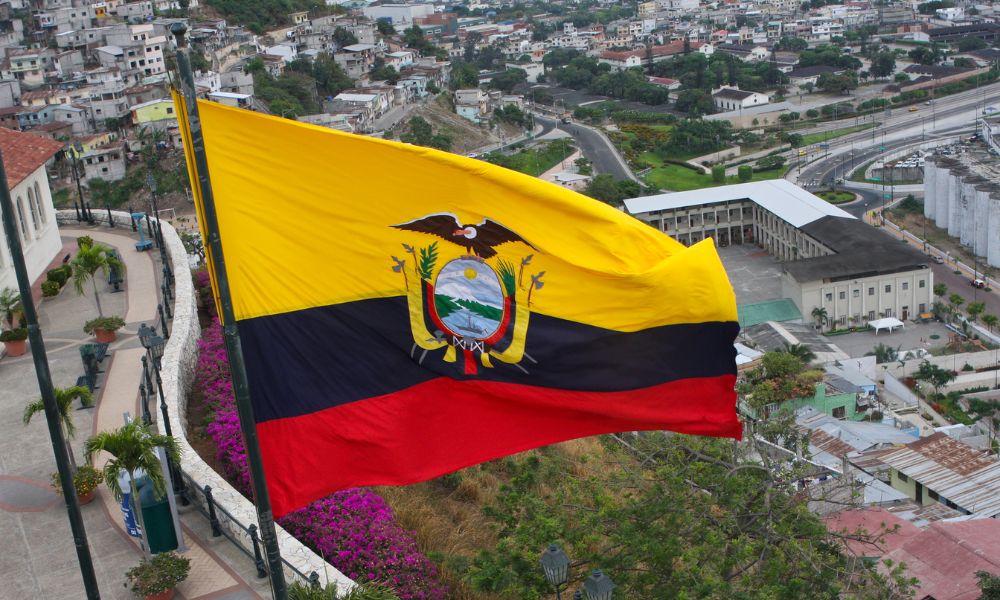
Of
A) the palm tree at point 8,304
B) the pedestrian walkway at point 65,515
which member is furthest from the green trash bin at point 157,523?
the palm tree at point 8,304

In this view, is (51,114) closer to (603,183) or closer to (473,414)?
(603,183)

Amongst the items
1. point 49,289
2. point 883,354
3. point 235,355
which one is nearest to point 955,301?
point 883,354

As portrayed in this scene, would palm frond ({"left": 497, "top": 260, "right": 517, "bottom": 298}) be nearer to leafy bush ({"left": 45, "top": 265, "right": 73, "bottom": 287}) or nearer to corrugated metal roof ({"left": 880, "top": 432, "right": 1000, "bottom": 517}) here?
leafy bush ({"left": 45, "top": 265, "right": 73, "bottom": 287})

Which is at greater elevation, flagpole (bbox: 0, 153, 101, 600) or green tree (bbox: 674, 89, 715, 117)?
flagpole (bbox: 0, 153, 101, 600)

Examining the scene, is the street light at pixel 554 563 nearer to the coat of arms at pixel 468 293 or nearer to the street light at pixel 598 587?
the street light at pixel 598 587

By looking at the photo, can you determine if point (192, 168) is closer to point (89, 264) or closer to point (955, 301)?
point (89, 264)

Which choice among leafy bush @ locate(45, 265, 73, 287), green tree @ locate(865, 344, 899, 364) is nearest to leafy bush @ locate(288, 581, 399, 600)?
leafy bush @ locate(45, 265, 73, 287)

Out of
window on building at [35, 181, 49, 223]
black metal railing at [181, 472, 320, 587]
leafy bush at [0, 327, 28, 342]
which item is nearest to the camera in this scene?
black metal railing at [181, 472, 320, 587]
